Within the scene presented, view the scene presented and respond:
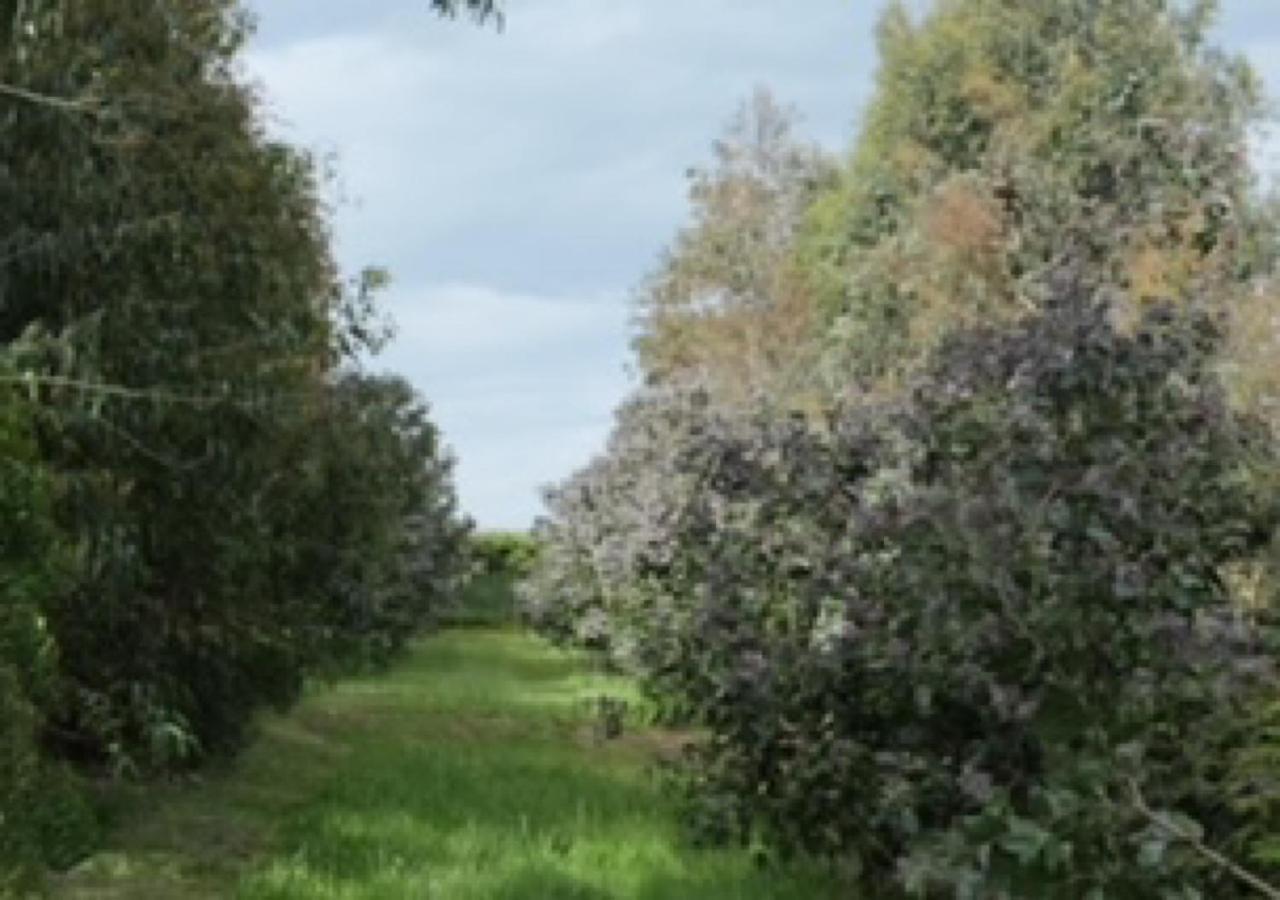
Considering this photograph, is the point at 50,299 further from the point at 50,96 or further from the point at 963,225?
the point at 963,225

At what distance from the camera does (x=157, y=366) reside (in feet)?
31.1

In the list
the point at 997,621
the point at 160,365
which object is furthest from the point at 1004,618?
the point at 160,365

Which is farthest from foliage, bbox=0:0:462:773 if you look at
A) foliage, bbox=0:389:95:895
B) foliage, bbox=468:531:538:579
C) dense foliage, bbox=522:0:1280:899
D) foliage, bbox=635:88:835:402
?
foliage, bbox=468:531:538:579

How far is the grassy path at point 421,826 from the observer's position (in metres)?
8.72

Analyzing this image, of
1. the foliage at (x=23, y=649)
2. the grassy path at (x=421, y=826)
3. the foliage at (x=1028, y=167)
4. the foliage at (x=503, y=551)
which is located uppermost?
the foliage at (x=1028, y=167)

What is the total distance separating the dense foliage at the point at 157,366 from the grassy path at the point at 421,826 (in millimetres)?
632

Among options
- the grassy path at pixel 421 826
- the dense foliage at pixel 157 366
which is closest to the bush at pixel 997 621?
the grassy path at pixel 421 826

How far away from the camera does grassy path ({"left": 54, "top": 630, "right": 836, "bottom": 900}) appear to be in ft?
28.6

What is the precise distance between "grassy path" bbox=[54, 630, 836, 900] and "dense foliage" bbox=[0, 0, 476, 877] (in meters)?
0.63

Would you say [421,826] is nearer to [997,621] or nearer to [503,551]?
[997,621]

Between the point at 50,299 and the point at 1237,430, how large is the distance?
5841 mm

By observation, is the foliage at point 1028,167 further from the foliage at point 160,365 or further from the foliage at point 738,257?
Result: the foliage at point 160,365

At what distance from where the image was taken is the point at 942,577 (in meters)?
7.41

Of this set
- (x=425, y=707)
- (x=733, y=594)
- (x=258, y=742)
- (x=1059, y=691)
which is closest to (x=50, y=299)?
(x=733, y=594)
